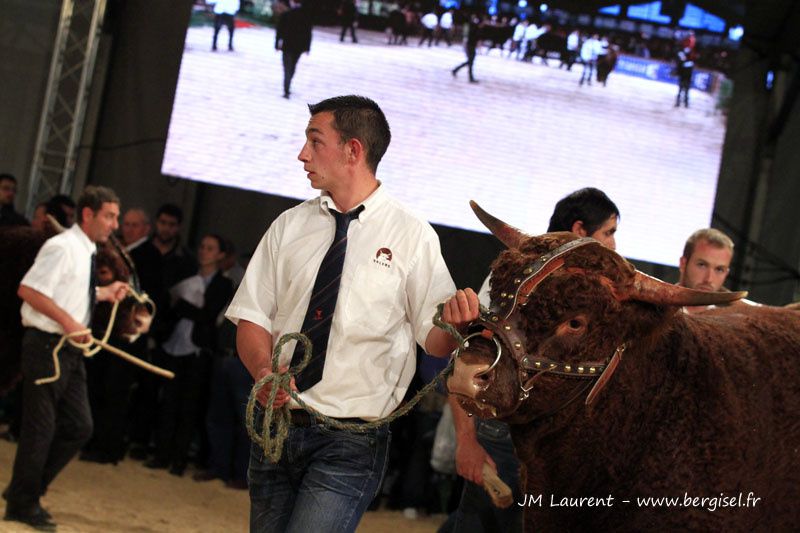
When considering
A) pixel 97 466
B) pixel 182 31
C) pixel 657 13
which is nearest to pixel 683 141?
pixel 657 13

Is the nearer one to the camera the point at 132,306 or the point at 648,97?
the point at 132,306

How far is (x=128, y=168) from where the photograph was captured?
10.5 metres

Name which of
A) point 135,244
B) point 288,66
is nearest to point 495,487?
point 135,244

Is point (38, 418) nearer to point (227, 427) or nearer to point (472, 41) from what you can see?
point (227, 427)

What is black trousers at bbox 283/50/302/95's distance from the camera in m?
9.97

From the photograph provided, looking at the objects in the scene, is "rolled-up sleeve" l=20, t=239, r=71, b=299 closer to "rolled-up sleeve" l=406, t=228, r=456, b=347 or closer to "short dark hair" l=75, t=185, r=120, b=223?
"short dark hair" l=75, t=185, r=120, b=223

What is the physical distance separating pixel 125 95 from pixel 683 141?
19.7 ft

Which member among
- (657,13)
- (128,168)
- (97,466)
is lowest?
(97,466)

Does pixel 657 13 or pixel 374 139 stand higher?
pixel 657 13

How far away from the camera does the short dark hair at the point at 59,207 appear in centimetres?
860

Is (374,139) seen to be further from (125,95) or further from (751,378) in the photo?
(125,95)

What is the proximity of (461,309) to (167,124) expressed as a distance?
8.25 m

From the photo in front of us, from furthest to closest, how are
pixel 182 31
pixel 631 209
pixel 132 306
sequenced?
pixel 182 31 < pixel 631 209 < pixel 132 306

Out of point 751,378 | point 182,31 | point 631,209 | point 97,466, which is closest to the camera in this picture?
point 751,378
